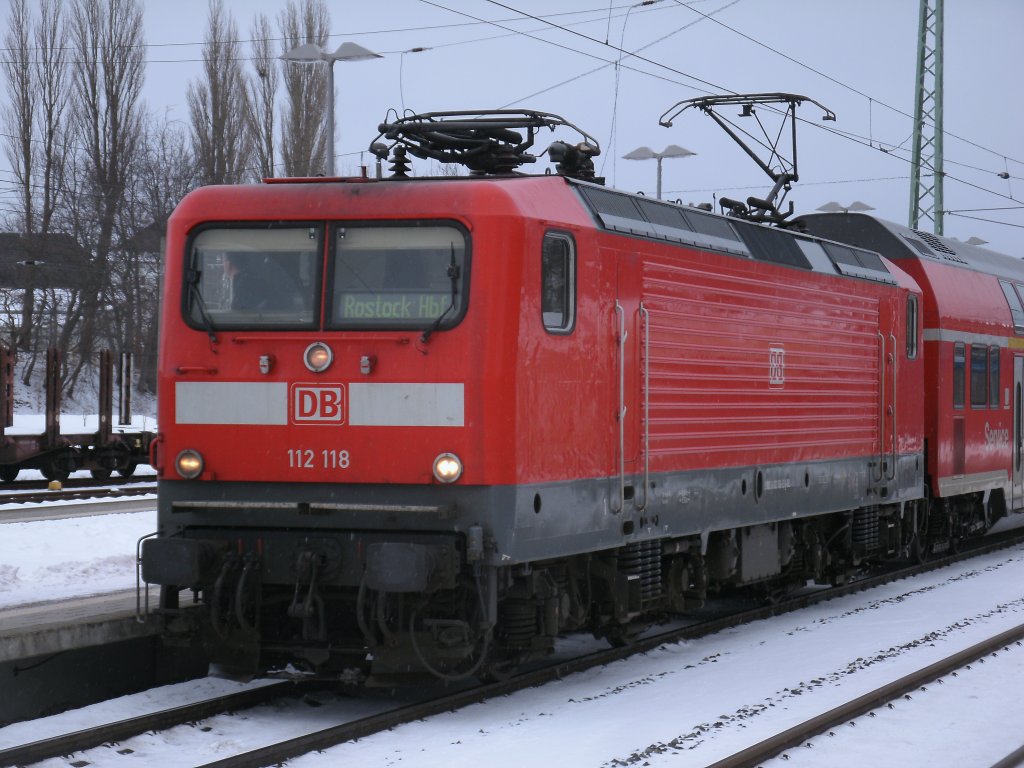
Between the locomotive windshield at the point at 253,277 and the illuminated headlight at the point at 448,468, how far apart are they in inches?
47.5

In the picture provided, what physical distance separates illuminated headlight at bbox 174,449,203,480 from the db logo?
2.25 feet

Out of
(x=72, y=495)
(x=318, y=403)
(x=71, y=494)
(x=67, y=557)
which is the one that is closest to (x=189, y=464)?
(x=318, y=403)

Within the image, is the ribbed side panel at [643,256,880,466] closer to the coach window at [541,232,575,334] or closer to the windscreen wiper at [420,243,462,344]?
the coach window at [541,232,575,334]

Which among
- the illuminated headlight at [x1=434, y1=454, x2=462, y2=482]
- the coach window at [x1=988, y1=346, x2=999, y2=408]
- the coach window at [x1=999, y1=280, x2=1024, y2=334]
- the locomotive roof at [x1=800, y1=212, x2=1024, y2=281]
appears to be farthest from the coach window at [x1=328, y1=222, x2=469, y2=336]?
the coach window at [x1=999, y1=280, x2=1024, y2=334]

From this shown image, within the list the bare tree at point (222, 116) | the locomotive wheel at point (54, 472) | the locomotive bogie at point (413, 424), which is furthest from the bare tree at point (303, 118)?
the locomotive bogie at point (413, 424)

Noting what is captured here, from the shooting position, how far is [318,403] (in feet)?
28.5

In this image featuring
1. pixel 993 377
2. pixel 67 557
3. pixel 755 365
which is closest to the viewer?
pixel 755 365

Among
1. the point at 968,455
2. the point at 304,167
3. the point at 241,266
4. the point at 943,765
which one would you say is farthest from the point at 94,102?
the point at 943,765

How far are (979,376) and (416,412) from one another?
425 inches

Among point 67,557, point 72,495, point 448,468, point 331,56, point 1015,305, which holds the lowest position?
point 67,557

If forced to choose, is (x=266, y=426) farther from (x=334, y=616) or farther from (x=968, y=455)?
(x=968, y=455)

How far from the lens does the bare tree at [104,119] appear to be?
4409cm

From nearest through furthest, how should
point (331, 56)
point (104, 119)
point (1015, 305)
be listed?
point (1015, 305) → point (331, 56) → point (104, 119)

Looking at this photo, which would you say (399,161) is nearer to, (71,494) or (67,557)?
(67,557)
